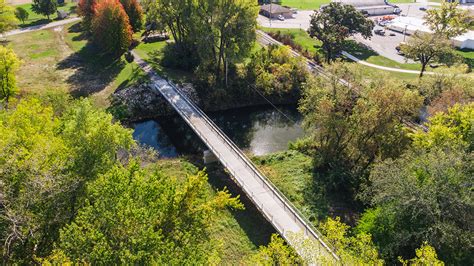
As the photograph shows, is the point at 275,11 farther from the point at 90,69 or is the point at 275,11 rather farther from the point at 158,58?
the point at 90,69

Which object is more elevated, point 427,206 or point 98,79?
point 427,206

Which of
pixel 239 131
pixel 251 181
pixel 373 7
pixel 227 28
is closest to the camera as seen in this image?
pixel 251 181

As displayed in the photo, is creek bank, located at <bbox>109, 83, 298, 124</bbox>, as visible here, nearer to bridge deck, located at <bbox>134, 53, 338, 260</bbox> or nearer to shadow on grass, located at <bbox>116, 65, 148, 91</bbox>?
shadow on grass, located at <bbox>116, 65, 148, 91</bbox>

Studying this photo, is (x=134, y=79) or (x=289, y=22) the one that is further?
(x=289, y=22)

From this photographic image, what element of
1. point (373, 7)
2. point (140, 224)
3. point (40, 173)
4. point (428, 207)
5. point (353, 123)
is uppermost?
point (40, 173)

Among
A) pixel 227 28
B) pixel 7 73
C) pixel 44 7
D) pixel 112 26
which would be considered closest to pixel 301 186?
pixel 227 28

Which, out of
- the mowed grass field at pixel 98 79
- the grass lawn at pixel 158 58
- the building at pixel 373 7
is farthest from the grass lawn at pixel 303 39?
the building at pixel 373 7

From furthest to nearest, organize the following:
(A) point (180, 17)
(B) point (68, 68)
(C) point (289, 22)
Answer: (C) point (289, 22) < (B) point (68, 68) < (A) point (180, 17)

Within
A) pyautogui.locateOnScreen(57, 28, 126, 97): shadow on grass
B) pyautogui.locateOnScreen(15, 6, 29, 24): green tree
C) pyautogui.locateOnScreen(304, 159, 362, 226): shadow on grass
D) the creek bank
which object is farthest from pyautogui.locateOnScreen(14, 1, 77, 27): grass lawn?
pyautogui.locateOnScreen(304, 159, 362, 226): shadow on grass
